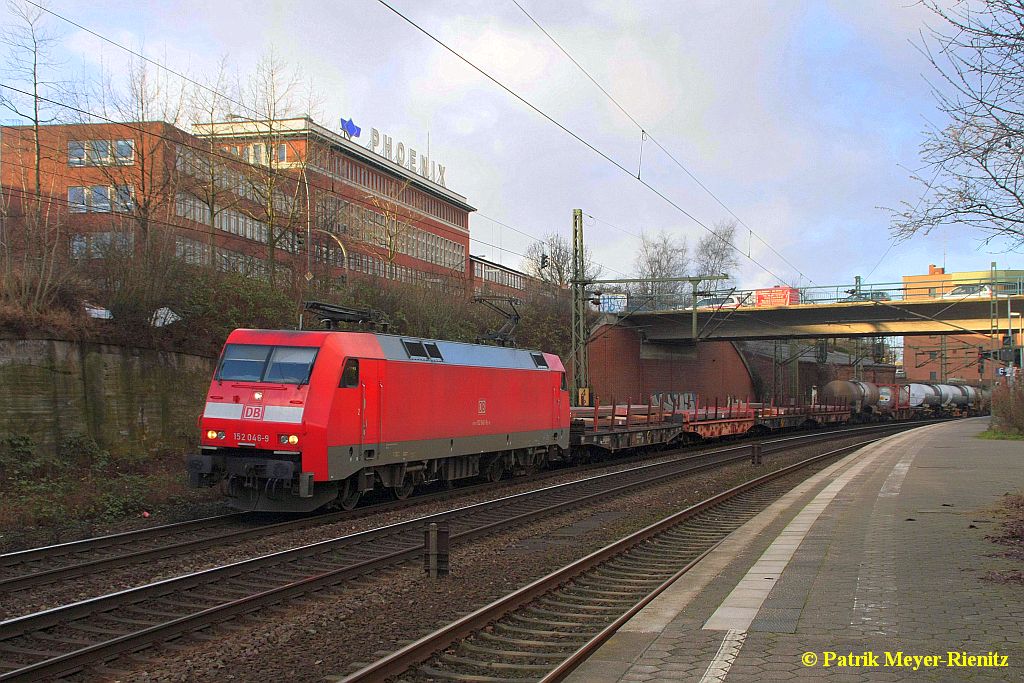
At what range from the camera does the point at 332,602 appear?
340 inches

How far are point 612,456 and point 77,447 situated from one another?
17405mm

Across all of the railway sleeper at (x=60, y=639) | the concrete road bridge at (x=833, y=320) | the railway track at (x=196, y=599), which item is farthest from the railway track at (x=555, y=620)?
the concrete road bridge at (x=833, y=320)

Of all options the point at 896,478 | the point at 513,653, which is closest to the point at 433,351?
the point at 896,478

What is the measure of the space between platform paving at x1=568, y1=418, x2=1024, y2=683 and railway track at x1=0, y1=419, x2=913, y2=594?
6026 millimetres

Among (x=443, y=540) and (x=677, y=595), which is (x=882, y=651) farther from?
(x=443, y=540)

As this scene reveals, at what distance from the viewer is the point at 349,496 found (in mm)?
14727

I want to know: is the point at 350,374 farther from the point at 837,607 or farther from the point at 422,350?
the point at 837,607

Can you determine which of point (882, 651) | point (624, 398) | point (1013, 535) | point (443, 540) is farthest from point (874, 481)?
point (624, 398)

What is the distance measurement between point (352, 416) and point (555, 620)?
22.1ft

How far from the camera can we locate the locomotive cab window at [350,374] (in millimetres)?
13711

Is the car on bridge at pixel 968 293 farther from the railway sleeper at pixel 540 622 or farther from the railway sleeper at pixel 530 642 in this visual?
the railway sleeper at pixel 530 642

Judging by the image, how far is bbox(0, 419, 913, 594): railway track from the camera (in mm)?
9203

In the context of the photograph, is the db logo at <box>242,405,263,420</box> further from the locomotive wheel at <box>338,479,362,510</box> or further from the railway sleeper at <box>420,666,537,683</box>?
the railway sleeper at <box>420,666,537,683</box>

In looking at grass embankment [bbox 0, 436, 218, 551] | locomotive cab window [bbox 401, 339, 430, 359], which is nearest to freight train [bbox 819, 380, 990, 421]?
locomotive cab window [bbox 401, 339, 430, 359]
